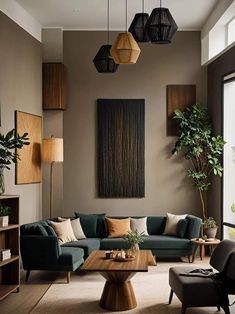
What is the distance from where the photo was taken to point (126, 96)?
1059cm

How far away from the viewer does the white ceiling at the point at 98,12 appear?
8984mm

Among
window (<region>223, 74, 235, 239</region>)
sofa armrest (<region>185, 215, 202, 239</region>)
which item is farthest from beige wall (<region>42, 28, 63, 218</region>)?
window (<region>223, 74, 235, 239</region>)

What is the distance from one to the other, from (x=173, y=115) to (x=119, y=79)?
121 cm

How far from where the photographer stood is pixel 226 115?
384 inches

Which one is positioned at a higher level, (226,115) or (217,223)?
(226,115)

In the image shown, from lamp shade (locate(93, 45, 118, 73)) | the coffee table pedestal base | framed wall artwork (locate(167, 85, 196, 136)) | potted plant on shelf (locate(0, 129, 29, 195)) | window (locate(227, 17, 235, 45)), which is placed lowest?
the coffee table pedestal base

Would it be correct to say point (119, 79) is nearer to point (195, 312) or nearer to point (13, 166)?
point (13, 166)

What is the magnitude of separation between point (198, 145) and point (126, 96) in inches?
64.1

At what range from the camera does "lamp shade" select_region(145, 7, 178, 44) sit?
6.11 m

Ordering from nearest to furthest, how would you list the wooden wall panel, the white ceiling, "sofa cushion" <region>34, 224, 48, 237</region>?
"sofa cushion" <region>34, 224, 48, 237</region> < the white ceiling < the wooden wall panel

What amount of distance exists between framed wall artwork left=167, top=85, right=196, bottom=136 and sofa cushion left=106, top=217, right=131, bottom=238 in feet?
6.46

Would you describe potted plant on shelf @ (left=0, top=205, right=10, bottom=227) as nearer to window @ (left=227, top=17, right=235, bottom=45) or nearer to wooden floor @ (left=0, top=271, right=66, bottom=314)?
wooden floor @ (left=0, top=271, right=66, bottom=314)

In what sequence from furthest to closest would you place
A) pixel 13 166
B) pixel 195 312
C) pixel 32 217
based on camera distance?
pixel 32 217
pixel 13 166
pixel 195 312

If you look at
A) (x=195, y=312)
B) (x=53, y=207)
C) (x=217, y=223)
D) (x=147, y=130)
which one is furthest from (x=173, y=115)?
(x=195, y=312)
